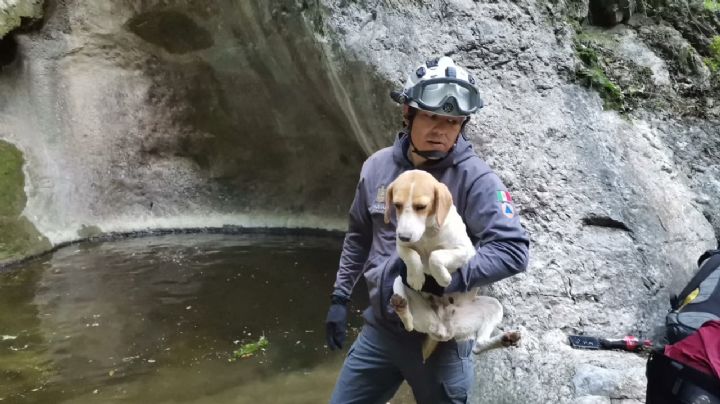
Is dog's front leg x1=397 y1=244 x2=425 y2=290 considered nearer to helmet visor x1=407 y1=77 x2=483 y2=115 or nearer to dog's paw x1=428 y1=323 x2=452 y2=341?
dog's paw x1=428 y1=323 x2=452 y2=341

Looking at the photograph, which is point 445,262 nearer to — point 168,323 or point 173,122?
point 168,323

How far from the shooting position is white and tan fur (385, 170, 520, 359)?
1521 mm

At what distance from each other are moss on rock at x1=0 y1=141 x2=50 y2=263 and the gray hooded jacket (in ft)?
19.2

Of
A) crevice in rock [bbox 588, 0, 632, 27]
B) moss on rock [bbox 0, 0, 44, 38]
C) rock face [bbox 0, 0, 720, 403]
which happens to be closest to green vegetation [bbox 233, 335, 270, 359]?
rock face [bbox 0, 0, 720, 403]

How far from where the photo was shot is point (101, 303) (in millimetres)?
5473

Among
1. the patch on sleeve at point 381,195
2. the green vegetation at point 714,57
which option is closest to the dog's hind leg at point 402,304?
the patch on sleeve at point 381,195

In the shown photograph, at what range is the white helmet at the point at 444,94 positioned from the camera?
1788mm

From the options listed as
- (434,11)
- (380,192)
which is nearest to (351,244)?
(380,192)

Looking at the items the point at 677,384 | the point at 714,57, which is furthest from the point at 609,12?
the point at 677,384

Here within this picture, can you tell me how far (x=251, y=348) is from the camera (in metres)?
4.47

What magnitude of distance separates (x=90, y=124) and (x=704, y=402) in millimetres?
7604

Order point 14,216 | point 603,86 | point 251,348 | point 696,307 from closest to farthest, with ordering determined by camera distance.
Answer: point 696,307 < point 603,86 < point 251,348 < point 14,216

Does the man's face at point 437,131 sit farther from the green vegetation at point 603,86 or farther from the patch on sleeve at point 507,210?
the green vegetation at point 603,86

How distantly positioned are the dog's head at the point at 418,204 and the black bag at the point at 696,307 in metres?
1.36
